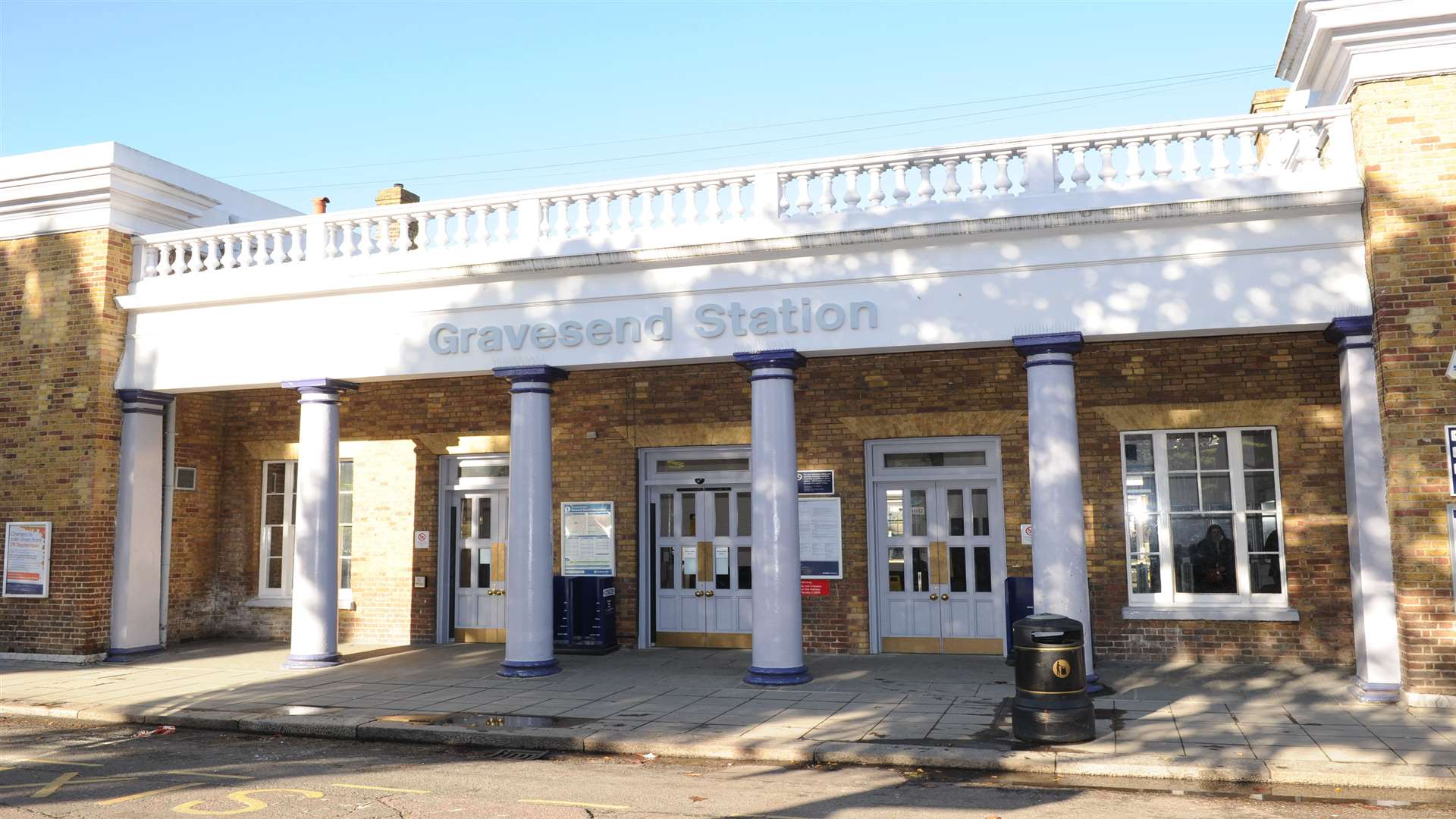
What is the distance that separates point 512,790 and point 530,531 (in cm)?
497

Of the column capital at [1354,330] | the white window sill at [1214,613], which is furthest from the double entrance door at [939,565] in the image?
the column capital at [1354,330]

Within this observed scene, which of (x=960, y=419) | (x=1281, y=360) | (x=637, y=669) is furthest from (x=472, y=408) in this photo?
(x=1281, y=360)

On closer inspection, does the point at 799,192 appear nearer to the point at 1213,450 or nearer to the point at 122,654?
the point at 1213,450

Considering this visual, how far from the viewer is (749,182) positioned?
11.8 meters

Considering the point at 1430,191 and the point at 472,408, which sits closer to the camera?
the point at 1430,191

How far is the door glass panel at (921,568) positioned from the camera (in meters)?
13.6

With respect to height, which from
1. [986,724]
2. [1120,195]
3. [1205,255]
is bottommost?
[986,724]

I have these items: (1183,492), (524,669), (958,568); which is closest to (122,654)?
(524,669)

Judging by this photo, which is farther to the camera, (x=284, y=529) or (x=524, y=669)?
(x=284, y=529)

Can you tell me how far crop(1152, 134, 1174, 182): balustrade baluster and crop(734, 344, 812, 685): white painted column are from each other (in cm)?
404

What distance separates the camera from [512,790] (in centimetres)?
739

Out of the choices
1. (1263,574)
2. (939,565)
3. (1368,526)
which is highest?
(1368,526)

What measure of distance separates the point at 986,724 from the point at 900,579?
181 inches

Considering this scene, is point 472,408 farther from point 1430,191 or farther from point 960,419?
point 1430,191
